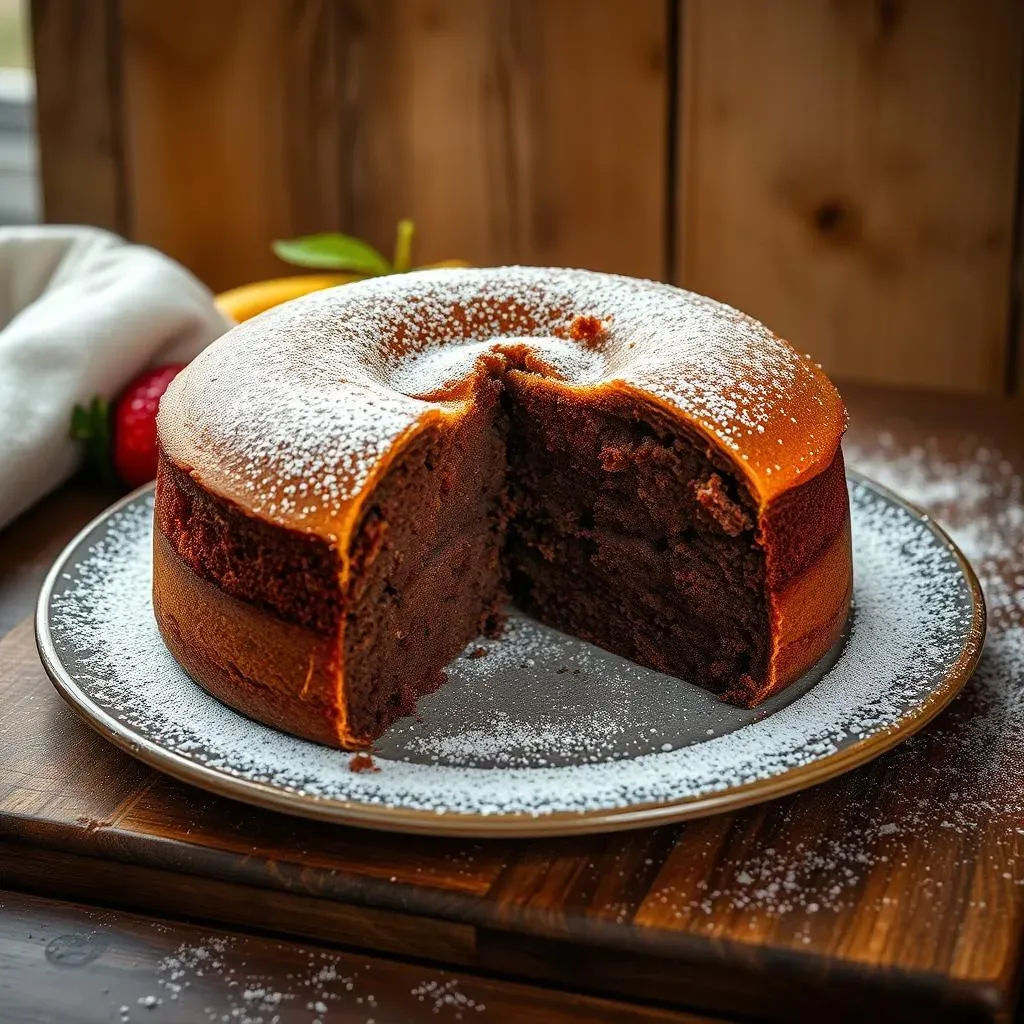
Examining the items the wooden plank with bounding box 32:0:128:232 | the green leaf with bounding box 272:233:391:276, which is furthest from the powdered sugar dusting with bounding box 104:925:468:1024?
the wooden plank with bounding box 32:0:128:232

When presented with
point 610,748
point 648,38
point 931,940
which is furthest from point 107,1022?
point 648,38

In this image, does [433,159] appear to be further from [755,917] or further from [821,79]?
[755,917]

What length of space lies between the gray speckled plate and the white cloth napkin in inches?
14.1

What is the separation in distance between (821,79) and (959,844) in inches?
97.4

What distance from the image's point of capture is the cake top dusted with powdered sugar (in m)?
1.91

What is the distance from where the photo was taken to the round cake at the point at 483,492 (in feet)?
6.26

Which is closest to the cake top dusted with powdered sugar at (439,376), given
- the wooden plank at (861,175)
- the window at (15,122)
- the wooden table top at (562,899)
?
the wooden table top at (562,899)

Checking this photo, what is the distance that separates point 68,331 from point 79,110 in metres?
1.64

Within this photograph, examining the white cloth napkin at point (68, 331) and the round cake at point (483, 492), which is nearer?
the round cake at point (483, 492)

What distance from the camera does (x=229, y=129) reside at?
4.15 m

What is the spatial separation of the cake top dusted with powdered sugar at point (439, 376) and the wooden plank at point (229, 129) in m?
1.83

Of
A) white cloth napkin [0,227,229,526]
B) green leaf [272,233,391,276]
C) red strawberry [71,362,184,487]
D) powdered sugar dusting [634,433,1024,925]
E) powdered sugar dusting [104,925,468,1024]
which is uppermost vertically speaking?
green leaf [272,233,391,276]

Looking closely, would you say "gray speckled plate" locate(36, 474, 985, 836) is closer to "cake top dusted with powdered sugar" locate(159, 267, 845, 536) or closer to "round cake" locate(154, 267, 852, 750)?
"round cake" locate(154, 267, 852, 750)

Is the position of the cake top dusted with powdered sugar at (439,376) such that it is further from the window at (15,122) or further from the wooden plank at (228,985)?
the window at (15,122)
